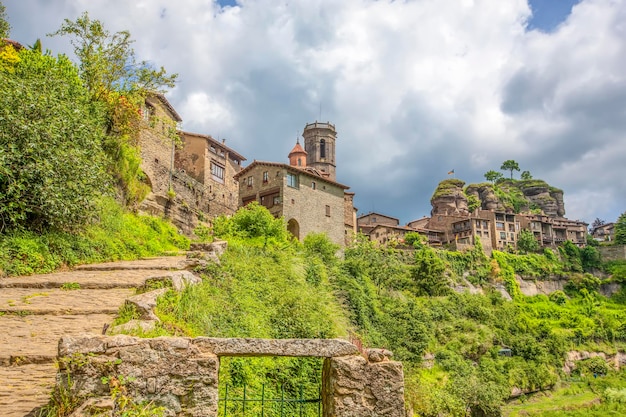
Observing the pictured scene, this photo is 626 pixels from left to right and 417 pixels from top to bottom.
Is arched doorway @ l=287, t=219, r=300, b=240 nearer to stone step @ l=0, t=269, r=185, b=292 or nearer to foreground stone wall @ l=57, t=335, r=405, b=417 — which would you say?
stone step @ l=0, t=269, r=185, b=292

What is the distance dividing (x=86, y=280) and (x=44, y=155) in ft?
14.4

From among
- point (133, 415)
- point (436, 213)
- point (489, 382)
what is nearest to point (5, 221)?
point (133, 415)

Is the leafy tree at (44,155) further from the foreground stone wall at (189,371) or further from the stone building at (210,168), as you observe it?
the stone building at (210,168)

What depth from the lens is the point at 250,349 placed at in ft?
17.9

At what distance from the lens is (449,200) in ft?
253

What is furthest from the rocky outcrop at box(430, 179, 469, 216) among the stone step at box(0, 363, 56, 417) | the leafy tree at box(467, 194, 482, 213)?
the stone step at box(0, 363, 56, 417)

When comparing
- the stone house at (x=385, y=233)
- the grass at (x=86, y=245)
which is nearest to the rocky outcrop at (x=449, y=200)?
the stone house at (x=385, y=233)

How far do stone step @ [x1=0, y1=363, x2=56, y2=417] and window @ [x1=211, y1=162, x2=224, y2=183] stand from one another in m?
40.4

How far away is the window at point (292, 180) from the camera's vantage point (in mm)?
40000

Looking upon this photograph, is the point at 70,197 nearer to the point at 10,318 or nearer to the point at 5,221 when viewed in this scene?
the point at 5,221

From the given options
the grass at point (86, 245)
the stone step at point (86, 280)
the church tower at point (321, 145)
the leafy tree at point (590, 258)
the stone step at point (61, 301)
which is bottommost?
the stone step at point (61, 301)

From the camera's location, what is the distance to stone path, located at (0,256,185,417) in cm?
606

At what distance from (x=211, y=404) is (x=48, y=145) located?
11762mm

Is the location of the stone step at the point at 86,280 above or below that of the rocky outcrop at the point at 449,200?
below
